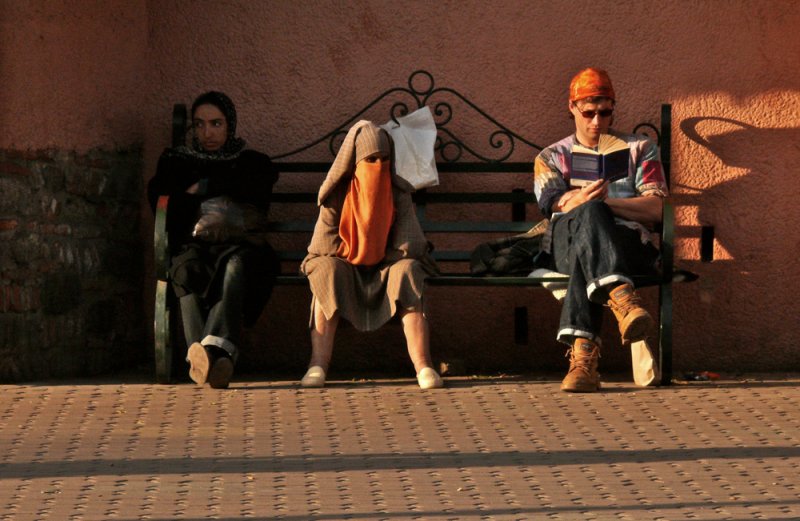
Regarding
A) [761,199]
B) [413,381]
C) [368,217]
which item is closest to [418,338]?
[413,381]

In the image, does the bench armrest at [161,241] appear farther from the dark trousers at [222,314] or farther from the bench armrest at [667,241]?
the bench armrest at [667,241]

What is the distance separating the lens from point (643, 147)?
839 centimetres

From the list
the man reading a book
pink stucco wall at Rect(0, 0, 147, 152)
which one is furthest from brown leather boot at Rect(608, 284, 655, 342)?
pink stucco wall at Rect(0, 0, 147, 152)

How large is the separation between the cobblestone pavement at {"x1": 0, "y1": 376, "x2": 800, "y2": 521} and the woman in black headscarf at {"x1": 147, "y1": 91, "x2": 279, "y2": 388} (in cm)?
26

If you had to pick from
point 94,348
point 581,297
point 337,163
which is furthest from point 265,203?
point 581,297

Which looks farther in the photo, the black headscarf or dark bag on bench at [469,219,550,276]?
the black headscarf

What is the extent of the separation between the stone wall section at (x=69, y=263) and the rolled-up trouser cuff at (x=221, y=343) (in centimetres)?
80

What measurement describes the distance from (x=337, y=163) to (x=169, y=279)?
0.97 m

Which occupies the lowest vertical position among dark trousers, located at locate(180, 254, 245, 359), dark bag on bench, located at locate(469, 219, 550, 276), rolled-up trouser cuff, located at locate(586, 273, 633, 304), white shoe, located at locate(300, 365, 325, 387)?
white shoe, located at locate(300, 365, 325, 387)

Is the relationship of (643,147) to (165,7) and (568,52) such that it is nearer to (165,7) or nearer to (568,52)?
(568,52)

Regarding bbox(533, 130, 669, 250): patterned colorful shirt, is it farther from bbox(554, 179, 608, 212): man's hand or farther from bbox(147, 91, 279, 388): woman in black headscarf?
bbox(147, 91, 279, 388): woman in black headscarf

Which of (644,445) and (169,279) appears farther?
(169,279)

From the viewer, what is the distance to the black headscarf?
8.48 meters

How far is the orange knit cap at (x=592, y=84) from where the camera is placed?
8.34m
